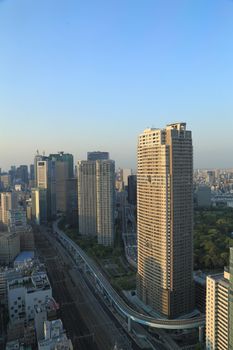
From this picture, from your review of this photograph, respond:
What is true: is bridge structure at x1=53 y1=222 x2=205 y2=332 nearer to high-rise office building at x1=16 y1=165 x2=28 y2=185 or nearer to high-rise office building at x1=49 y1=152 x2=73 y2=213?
high-rise office building at x1=49 y1=152 x2=73 y2=213

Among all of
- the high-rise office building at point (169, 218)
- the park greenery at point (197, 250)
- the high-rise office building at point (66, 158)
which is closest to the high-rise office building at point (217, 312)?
the high-rise office building at point (169, 218)

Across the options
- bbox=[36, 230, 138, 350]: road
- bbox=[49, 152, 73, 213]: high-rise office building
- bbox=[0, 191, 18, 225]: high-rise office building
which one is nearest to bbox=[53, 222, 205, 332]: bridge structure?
bbox=[36, 230, 138, 350]: road

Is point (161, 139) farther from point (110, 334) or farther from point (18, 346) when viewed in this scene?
point (18, 346)

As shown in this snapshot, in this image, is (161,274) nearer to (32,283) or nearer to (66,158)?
(32,283)

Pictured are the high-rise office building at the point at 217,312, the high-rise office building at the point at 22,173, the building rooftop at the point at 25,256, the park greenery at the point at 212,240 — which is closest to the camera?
the high-rise office building at the point at 217,312

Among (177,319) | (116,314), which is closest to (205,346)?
(177,319)

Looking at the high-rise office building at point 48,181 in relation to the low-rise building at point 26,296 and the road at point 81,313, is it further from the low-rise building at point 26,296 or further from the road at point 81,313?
the low-rise building at point 26,296
